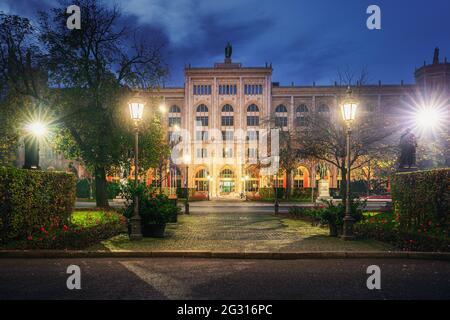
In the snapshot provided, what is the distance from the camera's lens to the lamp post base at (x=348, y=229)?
1026 cm

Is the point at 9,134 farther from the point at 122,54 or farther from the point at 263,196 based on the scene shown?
the point at 263,196

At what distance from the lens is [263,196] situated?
43531mm

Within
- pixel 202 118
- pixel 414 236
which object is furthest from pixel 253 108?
pixel 414 236

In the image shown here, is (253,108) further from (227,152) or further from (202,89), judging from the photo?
(202,89)

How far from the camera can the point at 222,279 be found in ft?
20.0

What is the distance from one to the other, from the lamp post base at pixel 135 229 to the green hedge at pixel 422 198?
29.4ft

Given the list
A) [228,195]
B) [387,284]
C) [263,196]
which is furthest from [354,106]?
[228,195]

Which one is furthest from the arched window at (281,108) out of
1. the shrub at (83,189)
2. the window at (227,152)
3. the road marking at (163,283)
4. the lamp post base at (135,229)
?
the road marking at (163,283)

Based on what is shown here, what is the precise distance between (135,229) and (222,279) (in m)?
5.16

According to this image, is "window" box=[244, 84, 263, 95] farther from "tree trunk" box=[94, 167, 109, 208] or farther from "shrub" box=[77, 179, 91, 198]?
"tree trunk" box=[94, 167, 109, 208]

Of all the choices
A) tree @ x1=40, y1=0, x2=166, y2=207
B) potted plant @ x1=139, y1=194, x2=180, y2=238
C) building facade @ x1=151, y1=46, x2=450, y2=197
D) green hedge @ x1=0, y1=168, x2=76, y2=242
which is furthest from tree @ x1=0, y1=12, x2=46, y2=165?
building facade @ x1=151, y1=46, x2=450, y2=197

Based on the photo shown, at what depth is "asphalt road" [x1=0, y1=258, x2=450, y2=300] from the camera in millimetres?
5176

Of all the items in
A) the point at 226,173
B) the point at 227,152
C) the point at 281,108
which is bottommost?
the point at 226,173

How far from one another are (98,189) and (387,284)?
19.3 meters
